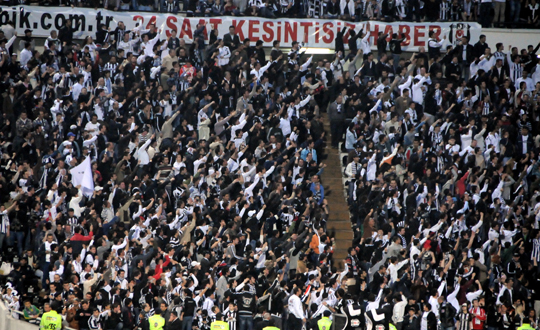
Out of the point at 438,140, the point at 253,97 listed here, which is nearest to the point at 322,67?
the point at 253,97

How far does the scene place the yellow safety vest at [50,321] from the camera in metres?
17.0

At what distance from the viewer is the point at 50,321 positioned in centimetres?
1700

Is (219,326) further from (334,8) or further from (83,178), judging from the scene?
(334,8)

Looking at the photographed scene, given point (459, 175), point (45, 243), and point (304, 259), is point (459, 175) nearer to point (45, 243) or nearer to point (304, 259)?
point (304, 259)

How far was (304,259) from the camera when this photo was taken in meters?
19.7

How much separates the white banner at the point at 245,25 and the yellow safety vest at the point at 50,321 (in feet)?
37.2

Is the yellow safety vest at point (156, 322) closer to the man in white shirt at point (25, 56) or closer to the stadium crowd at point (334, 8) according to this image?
the man in white shirt at point (25, 56)

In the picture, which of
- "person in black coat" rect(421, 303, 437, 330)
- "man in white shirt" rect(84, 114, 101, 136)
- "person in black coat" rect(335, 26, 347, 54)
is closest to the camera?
"person in black coat" rect(421, 303, 437, 330)

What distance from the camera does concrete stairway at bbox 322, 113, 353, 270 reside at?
2170 centimetres

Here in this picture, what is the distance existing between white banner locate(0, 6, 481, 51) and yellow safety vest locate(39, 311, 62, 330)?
11.3m

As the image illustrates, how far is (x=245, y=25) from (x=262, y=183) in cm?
704

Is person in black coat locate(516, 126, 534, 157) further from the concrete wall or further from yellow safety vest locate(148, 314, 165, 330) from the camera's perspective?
yellow safety vest locate(148, 314, 165, 330)

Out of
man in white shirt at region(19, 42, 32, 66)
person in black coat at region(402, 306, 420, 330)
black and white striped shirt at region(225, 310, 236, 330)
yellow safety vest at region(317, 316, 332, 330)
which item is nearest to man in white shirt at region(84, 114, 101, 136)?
man in white shirt at region(19, 42, 32, 66)

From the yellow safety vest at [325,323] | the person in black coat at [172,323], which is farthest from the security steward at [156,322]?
the yellow safety vest at [325,323]
